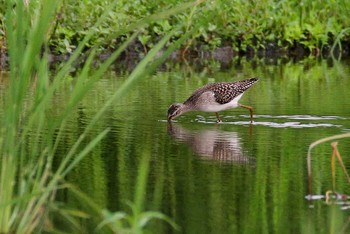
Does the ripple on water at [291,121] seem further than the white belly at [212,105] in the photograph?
No

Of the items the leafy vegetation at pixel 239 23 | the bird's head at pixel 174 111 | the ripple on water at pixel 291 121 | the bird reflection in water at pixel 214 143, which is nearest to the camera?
the bird reflection in water at pixel 214 143

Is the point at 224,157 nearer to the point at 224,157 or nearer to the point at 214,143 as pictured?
the point at 224,157

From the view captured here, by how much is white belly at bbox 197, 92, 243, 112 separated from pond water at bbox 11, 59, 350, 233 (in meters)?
0.12

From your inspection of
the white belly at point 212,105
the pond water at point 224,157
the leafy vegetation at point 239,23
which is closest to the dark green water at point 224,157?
the pond water at point 224,157

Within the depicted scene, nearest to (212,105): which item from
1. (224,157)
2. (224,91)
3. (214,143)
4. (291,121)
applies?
(224,91)

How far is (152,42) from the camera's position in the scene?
19.5 meters

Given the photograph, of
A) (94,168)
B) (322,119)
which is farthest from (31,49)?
(322,119)

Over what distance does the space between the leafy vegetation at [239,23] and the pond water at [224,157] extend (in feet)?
13.1

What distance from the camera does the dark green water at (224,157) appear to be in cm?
654

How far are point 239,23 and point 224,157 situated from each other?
1135 centimetres

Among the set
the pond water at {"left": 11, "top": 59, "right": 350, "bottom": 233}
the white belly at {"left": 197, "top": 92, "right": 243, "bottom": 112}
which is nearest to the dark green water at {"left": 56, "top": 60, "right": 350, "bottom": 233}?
A: the pond water at {"left": 11, "top": 59, "right": 350, "bottom": 233}

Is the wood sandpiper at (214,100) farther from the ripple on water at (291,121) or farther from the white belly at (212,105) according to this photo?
the ripple on water at (291,121)

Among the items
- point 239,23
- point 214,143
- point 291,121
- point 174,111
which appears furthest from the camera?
point 239,23

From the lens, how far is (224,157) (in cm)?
877
